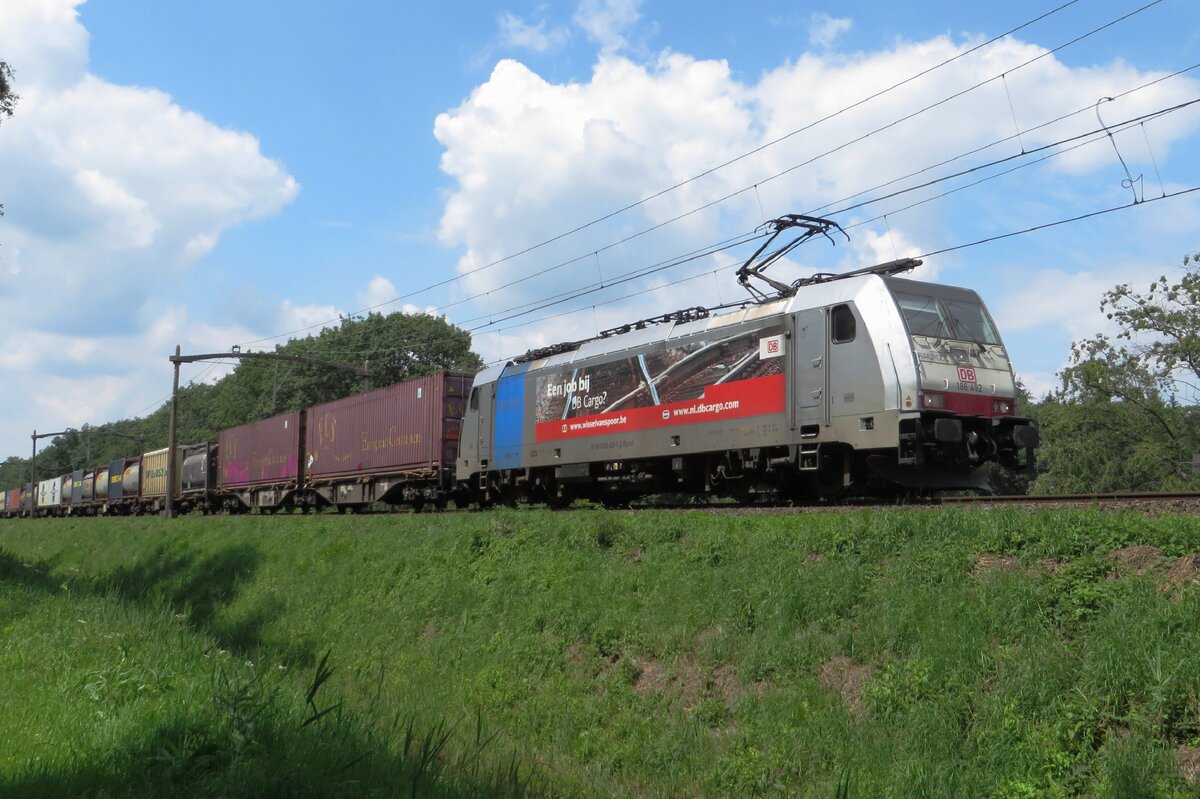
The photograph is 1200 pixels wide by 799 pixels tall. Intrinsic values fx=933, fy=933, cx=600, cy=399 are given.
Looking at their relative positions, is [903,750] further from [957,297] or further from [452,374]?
[452,374]

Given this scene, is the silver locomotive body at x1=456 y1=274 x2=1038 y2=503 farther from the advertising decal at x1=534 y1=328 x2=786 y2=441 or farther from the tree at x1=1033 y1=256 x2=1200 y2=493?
the tree at x1=1033 y1=256 x2=1200 y2=493

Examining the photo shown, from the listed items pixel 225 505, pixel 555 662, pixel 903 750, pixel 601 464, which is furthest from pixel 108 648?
pixel 225 505

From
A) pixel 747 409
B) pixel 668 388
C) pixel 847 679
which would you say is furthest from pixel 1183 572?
pixel 668 388

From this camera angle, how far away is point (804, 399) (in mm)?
14141

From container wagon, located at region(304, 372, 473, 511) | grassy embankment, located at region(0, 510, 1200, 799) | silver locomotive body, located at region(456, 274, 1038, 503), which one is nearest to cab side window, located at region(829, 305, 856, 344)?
silver locomotive body, located at region(456, 274, 1038, 503)

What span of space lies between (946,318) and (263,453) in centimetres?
2684

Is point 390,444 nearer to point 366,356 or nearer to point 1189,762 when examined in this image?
point 1189,762

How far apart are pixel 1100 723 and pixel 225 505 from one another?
131ft

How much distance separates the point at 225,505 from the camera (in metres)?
41.0

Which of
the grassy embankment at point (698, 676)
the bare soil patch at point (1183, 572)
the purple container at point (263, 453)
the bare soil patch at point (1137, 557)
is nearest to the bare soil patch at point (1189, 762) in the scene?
the grassy embankment at point (698, 676)

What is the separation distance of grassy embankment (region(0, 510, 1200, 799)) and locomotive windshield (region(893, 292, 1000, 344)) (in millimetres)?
3976

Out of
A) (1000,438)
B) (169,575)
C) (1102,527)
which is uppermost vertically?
(1000,438)

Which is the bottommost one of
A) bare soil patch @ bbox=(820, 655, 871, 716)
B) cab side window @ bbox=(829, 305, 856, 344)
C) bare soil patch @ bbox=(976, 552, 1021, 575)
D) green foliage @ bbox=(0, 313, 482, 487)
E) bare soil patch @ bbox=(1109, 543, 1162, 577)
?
bare soil patch @ bbox=(820, 655, 871, 716)

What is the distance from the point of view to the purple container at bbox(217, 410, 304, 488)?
32156mm
